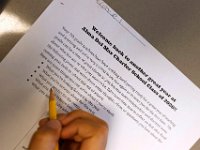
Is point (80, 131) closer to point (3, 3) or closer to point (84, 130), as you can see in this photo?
point (84, 130)

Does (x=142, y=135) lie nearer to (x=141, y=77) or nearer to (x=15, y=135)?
(x=141, y=77)

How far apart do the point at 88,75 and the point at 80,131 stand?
0.09 m

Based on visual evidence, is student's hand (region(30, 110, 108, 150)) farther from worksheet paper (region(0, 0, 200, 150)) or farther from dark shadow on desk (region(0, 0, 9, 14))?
dark shadow on desk (region(0, 0, 9, 14))

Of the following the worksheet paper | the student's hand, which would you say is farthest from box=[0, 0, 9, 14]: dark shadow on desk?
the student's hand

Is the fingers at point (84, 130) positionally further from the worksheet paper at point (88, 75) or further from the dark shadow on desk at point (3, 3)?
the dark shadow on desk at point (3, 3)

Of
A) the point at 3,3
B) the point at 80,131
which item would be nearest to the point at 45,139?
the point at 80,131

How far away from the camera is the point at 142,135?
23.0 inches

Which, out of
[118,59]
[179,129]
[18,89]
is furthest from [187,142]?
[18,89]

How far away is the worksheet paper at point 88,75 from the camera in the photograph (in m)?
0.58

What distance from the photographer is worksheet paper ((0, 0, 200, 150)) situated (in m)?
0.58

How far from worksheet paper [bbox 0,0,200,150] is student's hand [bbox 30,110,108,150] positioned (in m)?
0.02

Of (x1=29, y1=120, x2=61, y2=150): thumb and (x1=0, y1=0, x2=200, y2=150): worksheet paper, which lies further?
(x1=0, y1=0, x2=200, y2=150): worksheet paper

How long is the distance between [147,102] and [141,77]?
38mm

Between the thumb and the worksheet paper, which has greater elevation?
the worksheet paper
